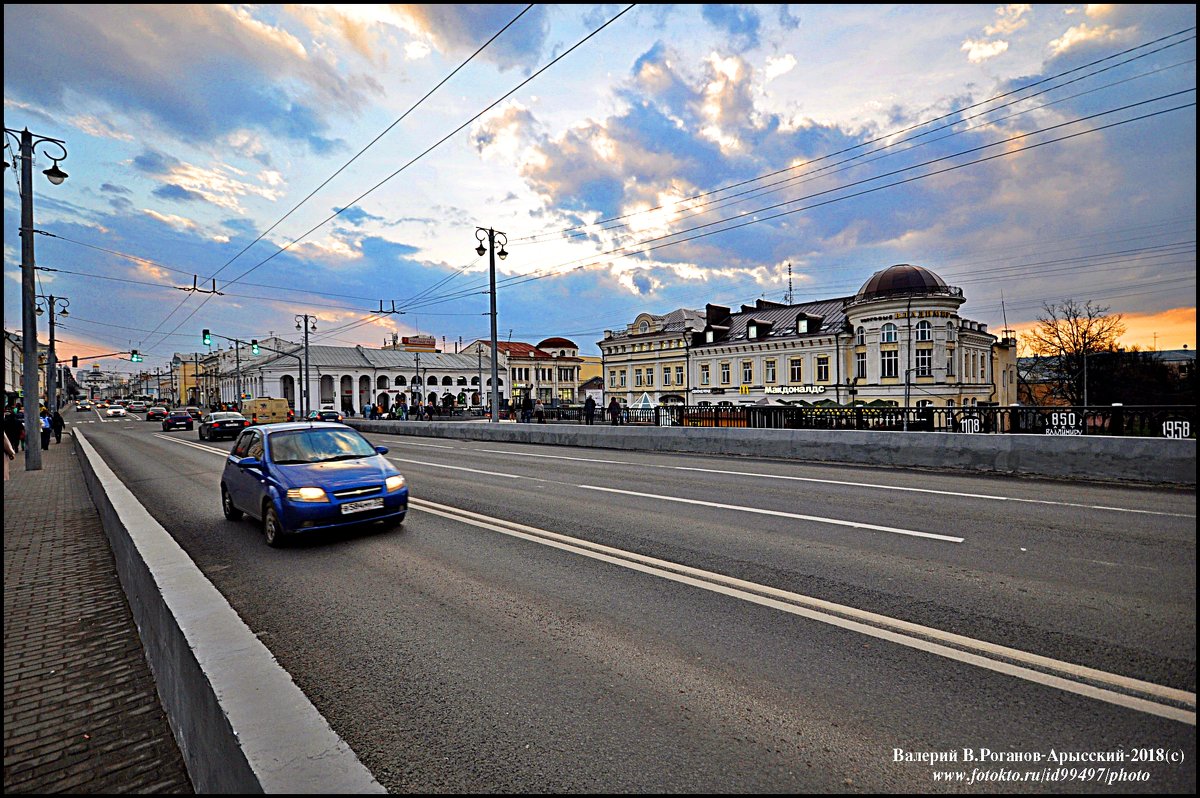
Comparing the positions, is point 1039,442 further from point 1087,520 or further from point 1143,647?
point 1143,647

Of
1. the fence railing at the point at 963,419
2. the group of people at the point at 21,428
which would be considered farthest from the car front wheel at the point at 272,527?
the fence railing at the point at 963,419

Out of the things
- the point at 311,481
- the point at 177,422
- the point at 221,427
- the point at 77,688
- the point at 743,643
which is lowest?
the point at 77,688

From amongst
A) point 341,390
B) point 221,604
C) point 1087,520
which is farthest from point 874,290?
point 341,390

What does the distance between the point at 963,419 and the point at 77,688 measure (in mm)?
20324

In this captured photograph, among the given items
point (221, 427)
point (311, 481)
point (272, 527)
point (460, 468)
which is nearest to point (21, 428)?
point (221, 427)

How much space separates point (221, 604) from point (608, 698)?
2.52 meters

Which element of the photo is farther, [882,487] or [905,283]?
[905,283]

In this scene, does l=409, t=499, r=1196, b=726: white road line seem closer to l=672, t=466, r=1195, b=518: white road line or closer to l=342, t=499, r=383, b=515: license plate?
l=342, t=499, r=383, b=515: license plate

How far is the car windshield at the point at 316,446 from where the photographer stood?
26.9 ft

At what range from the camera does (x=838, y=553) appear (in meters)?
6.40

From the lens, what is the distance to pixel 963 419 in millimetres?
18500

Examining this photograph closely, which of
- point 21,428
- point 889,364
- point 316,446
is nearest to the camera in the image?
point 316,446

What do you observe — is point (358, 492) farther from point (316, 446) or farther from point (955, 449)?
point (955, 449)

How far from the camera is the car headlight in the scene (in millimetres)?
7363
